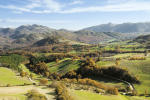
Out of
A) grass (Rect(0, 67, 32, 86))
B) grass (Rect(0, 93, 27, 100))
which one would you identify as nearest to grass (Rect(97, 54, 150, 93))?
grass (Rect(0, 93, 27, 100))

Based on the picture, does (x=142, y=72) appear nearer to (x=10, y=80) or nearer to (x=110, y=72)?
(x=110, y=72)

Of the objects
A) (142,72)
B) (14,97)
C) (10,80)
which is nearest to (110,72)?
(142,72)

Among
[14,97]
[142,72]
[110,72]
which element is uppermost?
[14,97]

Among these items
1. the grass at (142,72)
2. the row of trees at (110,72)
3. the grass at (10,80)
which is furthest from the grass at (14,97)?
the row of trees at (110,72)

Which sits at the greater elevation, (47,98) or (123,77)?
(47,98)

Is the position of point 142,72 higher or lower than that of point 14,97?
lower

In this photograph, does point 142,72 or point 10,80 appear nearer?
point 10,80

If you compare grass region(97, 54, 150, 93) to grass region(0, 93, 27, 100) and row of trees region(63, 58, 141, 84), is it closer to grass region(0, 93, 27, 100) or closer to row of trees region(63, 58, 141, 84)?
row of trees region(63, 58, 141, 84)

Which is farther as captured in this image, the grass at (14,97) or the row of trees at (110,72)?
the row of trees at (110,72)

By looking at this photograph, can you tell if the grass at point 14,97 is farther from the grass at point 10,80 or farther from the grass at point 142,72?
the grass at point 142,72

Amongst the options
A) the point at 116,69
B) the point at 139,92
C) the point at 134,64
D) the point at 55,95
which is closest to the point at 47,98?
the point at 55,95

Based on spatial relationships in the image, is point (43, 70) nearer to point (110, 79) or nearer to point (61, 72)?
point (61, 72)
